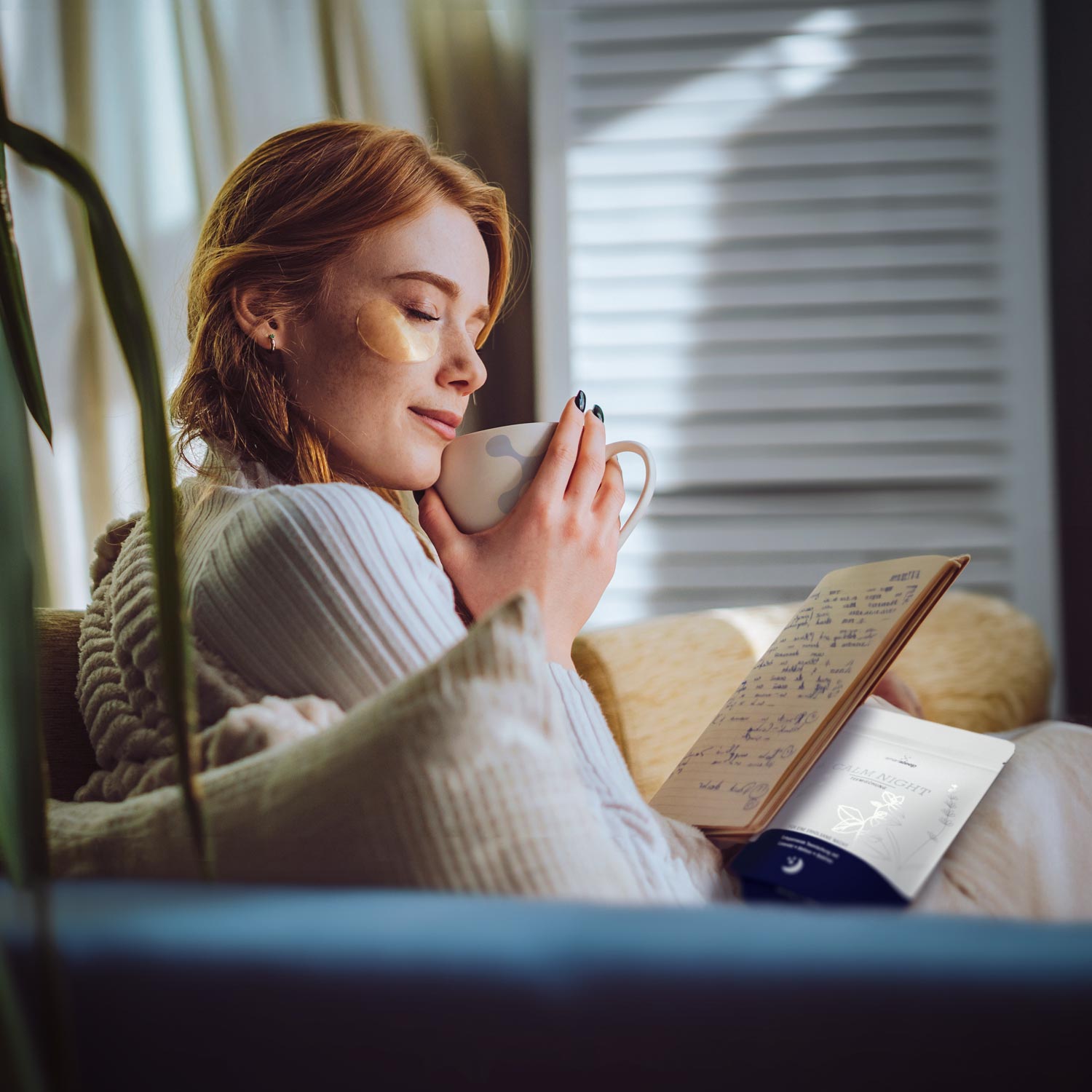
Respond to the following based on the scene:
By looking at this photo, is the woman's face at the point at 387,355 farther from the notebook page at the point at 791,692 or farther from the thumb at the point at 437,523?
the notebook page at the point at 791,692

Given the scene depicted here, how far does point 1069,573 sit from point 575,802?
2.01 m

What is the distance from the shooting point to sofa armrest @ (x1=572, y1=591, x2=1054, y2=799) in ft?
3.71

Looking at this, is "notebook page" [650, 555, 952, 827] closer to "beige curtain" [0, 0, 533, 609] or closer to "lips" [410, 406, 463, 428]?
"lips" [410, 406, 463, 428]

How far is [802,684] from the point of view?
0.63 m

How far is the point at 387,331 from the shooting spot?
73cm

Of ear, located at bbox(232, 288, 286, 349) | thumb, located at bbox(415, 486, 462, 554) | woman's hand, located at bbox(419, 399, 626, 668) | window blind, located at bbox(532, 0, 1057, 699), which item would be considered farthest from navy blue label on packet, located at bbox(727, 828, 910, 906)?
window blind, located at bbox(532, 0, 1057, 699)

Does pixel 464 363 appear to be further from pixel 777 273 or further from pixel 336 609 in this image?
pixel 777 273

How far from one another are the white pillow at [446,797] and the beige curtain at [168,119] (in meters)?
1.82

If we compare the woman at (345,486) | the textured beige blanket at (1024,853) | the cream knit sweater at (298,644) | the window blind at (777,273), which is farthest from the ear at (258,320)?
the window blind at (777,273)

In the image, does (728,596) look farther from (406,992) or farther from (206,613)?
(406,992)

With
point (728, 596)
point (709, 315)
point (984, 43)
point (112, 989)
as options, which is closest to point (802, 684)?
point (112, 989)

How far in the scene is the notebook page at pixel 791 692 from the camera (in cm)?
58

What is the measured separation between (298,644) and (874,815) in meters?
0.35

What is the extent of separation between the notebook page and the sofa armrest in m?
0.42
